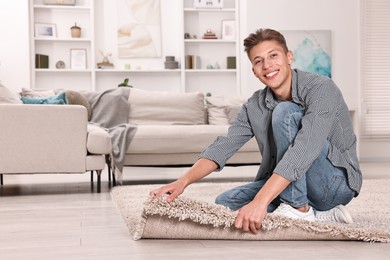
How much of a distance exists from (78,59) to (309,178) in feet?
19.6

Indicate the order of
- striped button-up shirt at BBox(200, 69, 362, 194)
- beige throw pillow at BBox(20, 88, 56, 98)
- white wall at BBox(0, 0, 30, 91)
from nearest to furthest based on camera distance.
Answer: striped button-up shirt at BBox(200, 69, 362, 194) < beige throw pillow at BBox(20, 88, 56, 98) < white wall at BBox(0, 0, 30, 91)

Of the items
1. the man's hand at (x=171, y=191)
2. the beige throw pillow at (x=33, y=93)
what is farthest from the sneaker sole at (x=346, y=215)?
the beige throw pillow at (x=33, y=93)

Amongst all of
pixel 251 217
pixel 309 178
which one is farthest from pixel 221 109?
pixel 251 217

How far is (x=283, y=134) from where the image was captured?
228 cm

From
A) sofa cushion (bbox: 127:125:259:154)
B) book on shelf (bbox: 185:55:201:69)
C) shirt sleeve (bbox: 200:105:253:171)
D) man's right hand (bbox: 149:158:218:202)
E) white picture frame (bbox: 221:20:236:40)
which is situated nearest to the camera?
Result: man's right hand (bbox: 149:158:218:202)

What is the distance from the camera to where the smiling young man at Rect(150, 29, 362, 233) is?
2174mm

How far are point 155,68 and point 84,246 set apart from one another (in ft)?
19.7

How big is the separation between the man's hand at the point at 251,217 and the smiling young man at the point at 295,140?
13mm

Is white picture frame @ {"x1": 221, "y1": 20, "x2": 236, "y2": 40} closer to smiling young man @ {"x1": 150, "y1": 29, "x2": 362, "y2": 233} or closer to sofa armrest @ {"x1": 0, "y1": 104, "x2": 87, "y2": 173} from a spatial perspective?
sofa armrest @ {"x1": 0, "y1": 104, "x2": 87, "y2": 173}

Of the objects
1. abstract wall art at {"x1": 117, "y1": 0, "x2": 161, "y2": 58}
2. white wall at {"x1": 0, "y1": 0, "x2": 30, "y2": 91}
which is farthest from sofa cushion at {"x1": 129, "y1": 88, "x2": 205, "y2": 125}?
abstract wall art at {"x1": 117, "y1": 0, "x2": 161, "y2": 58}

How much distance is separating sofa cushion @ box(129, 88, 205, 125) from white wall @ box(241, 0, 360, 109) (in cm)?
194

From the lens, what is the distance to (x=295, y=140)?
2.18m

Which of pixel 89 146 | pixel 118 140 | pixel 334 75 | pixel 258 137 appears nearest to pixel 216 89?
pixel 334 75

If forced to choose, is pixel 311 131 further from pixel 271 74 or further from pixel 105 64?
pixel 105 64
